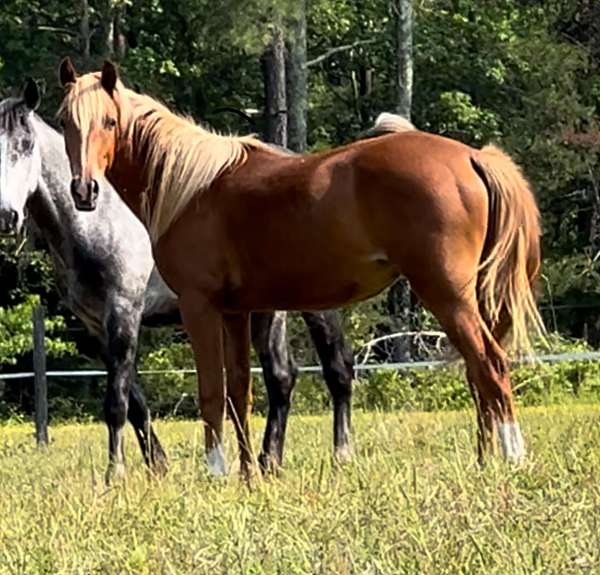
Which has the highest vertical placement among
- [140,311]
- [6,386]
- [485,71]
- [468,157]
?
[485,71]

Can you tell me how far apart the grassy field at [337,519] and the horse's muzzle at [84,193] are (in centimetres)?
133

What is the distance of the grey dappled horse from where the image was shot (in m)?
8.19

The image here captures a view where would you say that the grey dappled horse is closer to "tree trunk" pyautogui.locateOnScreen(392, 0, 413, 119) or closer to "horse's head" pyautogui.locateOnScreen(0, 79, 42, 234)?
"horse's head" pyautogui.locateOnScreen(0, 79, 42, 234)

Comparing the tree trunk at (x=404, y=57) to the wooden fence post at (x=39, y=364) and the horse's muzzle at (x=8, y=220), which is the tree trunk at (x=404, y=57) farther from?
the horse's muzzle at (x=8, y=220)

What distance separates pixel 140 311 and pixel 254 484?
2711 mm

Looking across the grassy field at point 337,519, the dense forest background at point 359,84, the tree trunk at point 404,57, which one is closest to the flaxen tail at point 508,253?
the grassy field at point 337,519

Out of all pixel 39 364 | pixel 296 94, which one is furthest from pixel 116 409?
pixel 296 94

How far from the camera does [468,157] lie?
6.36 m

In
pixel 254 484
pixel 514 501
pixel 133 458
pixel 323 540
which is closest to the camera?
pixel 323 540

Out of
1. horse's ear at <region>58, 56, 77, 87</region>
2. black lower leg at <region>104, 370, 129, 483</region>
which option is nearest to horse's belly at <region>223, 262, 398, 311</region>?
horse's ear at <region>58, 56, 77, 87</region>

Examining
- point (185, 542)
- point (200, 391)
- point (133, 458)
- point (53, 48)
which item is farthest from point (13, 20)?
point (185, 542)

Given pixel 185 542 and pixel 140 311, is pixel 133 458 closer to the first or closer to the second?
pixel 140 311

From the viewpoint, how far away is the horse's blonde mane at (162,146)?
6.85m

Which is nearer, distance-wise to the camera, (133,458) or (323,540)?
(323,540)
